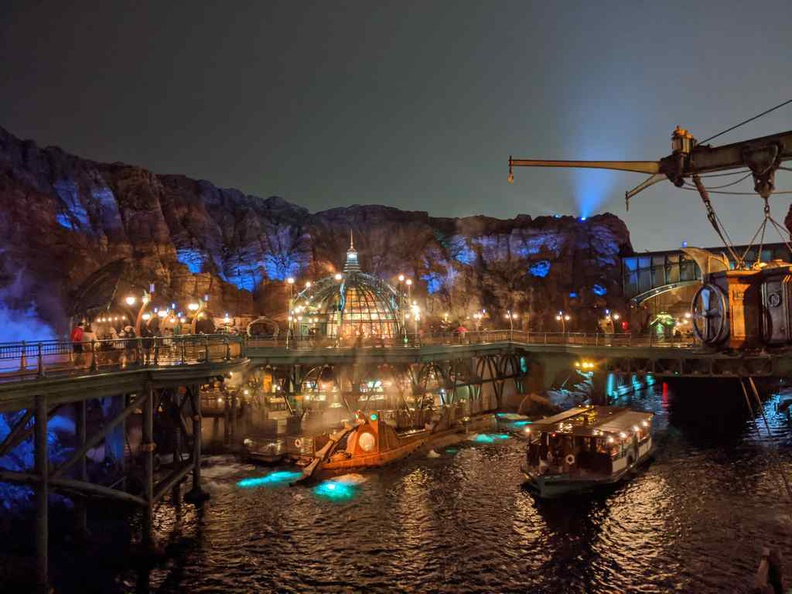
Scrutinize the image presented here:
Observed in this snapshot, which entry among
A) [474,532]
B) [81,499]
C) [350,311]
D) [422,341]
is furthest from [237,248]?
[474,532]

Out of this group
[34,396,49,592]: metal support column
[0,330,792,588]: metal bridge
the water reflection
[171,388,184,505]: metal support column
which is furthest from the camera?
[171,388,184,505]: metal support column

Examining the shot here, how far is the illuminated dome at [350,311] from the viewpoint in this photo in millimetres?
52938

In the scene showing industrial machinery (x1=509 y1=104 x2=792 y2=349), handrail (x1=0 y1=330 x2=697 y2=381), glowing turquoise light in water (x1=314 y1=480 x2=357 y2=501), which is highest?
industrial machinery (x1=509 y1=104 x2=792 y2=349)

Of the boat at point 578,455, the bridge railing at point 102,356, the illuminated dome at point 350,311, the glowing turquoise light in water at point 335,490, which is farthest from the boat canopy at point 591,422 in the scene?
the illuminated dome at point 350,311

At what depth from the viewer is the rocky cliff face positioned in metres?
48.0

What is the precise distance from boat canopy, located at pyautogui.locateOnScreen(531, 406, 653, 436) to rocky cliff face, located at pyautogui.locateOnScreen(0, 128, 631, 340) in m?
36.3

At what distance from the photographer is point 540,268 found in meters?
85.4

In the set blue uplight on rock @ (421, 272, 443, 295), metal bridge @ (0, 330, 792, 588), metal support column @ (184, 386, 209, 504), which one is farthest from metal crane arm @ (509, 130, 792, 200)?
blue uplight on rock @ (421, 272, 443, 295)

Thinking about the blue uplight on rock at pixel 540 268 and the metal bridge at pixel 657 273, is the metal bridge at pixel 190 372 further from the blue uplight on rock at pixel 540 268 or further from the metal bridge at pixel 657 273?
the blue uplight on rock at pixel 540 268

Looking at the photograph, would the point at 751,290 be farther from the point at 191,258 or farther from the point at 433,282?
the point at 433,282

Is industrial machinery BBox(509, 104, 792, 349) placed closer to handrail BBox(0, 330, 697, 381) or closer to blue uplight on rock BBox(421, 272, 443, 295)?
handrail BBox(0, 330, 697, 381)

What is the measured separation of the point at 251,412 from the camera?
1751 inches

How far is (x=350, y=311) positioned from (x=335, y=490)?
1013 inches

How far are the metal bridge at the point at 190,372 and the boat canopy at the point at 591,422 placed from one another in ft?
18.7
